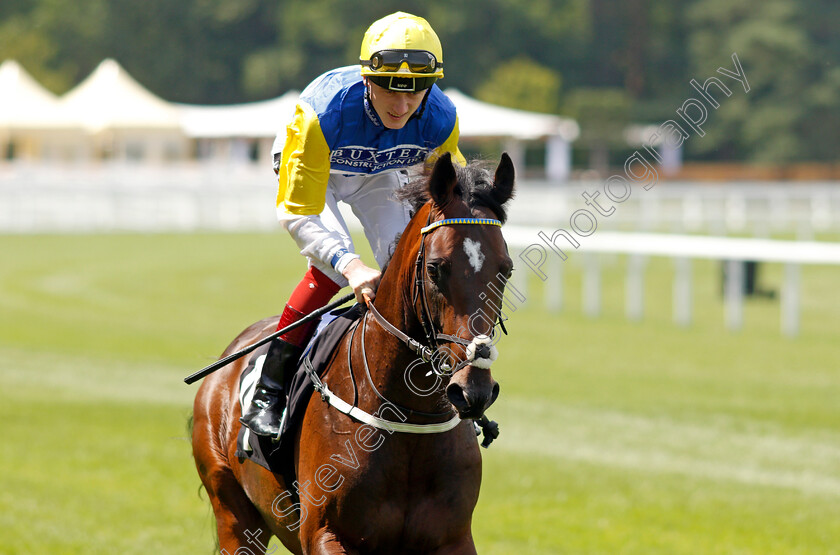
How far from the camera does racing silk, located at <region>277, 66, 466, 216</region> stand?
3.87 m

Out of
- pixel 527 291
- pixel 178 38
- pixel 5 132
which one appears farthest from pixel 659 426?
pixel 178 38

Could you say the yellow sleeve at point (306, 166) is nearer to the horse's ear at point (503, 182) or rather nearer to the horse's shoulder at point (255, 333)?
the horse's ear at point (503, 182)

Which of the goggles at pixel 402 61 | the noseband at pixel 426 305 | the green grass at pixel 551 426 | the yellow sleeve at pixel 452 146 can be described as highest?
the goggles at pixel 402 61

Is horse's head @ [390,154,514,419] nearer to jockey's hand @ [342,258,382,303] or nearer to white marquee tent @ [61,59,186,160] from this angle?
jockey's hand @ [342,258,382,303]

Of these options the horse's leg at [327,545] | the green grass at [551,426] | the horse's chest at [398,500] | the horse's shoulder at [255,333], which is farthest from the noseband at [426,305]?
the green grass at [551,426]

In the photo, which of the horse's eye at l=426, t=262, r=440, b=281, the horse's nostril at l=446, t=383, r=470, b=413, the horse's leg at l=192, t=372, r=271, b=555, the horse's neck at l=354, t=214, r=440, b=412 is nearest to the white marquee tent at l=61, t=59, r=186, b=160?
the horse's leg at l=192, t=372, r=271, b=555

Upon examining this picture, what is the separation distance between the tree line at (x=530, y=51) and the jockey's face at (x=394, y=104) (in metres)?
45.3

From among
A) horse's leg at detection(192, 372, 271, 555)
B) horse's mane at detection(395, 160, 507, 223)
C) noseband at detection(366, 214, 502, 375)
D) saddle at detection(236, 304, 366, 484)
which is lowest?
horse's leg at detection(192, 372, 271, 555)

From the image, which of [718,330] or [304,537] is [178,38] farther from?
[304,537]

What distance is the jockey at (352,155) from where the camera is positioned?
12.4 ft

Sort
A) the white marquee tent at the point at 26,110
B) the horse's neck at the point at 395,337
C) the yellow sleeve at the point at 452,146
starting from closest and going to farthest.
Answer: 1. the horse's neck at the point at 395,337
2. the yellow sleeve at the point at 452,146
3. the white marquee tent at the point at 26,110

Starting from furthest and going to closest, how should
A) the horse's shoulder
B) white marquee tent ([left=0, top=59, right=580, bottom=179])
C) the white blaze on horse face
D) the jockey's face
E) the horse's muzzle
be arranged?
white marquee tent ([left=0, top=59, right=580, bottom=179]) → the horse's shoulder → the jockey's face → the white blaze on horse face → the horse's muzzle

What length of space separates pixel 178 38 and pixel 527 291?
150 ft

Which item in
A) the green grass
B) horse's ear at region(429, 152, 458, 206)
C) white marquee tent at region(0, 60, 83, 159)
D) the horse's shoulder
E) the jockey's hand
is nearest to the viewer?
horse's ear at region(429, 152, 458, 206)
